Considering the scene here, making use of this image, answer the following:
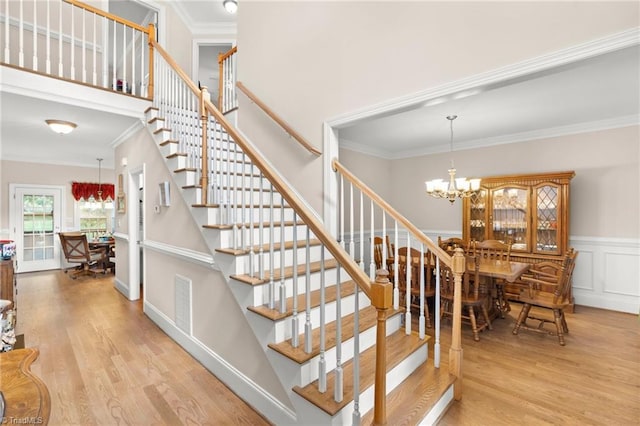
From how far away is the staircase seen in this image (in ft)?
5.41

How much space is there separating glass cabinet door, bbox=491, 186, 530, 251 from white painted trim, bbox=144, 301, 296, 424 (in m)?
4.29

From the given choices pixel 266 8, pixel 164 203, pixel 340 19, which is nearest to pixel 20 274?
pixel 164 203

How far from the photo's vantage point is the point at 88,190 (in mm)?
7516

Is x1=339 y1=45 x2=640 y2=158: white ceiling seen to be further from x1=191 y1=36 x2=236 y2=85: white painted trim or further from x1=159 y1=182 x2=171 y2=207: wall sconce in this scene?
x1=191 y1=36 x2=236 y2=85: white painted trim

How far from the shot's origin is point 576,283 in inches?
172

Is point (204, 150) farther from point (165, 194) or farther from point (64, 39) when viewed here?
point (64, 39)

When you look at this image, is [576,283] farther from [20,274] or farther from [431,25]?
[20,274]

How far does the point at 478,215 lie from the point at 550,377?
3.03m

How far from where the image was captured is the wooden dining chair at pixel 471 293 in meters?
3.18

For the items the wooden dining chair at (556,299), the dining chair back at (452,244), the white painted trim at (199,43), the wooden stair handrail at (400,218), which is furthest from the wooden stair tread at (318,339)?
the white painted trim at (199,43)

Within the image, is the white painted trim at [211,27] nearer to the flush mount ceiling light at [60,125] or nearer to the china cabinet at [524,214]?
the flush mount ceiling light at [60,125]

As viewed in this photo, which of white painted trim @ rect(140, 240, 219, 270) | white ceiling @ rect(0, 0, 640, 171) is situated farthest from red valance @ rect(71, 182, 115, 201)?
white painted trim @ rect(140, 240, 219, 270)

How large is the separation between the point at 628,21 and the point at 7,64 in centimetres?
520

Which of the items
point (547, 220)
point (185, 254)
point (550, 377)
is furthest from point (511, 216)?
point (185, 254)
